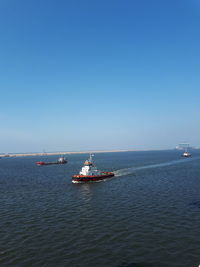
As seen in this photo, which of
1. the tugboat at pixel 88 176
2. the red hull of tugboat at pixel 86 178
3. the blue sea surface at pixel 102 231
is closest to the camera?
the blue sea surface at pixel 102 231

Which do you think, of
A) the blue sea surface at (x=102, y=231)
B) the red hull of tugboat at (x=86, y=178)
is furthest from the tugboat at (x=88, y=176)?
the blue sea surface at (x=102, y=231)

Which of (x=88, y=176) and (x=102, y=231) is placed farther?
(x=88, y=176)

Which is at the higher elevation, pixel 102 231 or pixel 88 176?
pixel 88 176

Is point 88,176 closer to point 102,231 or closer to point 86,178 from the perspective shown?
point 86,178

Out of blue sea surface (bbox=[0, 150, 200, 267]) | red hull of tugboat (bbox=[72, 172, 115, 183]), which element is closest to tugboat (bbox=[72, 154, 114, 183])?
red hull of tugboat (bbox=[72, 172, 115, 183])

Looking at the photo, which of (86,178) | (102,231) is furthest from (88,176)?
(102,231)

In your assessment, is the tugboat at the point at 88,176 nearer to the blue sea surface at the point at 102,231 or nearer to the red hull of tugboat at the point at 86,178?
the red hull of tugboat at the point at 86,178

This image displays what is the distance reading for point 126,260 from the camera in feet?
59.5

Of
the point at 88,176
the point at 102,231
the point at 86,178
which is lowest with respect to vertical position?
the point at 102,231

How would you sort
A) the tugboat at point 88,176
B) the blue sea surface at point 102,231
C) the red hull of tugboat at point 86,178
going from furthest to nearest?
the tugboat at point 88,176
the red hull of tugboat at point 86,178
the blue sea surface at point 102,231

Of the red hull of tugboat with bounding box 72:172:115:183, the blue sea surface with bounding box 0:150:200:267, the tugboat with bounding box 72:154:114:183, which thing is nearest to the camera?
the blue sea surface with bounding box 0:150:200:267

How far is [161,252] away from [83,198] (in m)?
25.4

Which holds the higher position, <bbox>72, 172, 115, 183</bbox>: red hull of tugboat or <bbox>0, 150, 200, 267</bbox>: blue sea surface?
<bbox>72, 172, 115, 183</bbox>: red hull of tugboat

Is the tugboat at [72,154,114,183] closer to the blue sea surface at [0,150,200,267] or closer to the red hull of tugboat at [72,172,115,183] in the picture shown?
the red hull of tugboat at [72,172,115,183]
